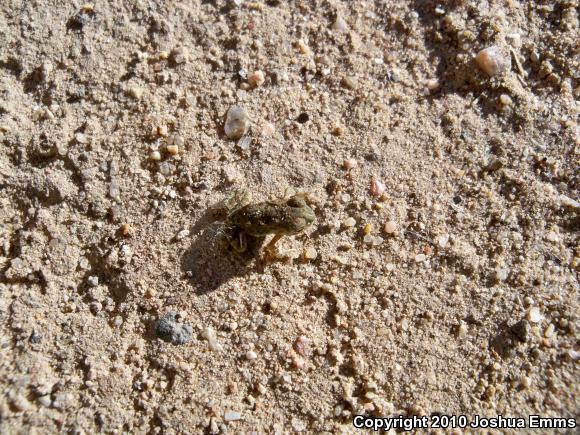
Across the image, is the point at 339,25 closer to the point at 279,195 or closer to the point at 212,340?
the point at 279,195

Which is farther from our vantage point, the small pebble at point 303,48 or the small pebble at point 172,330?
the small pebble at point 303,48

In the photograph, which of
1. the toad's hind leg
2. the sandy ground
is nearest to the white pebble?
the sandy ground

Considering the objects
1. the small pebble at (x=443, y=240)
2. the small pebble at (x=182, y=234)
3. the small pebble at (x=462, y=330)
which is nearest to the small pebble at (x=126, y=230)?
the small pebble at (x=182, y=234)

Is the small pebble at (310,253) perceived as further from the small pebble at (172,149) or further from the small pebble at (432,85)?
the small pebble at (432,85)

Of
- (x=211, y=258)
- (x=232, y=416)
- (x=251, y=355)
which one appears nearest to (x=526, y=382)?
(x=251, y=355)

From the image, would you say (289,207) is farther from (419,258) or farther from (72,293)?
(72,293)

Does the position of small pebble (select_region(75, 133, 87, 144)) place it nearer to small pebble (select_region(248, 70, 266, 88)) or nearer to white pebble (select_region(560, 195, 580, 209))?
small pebble (select_region(248, 70, 266, 88))

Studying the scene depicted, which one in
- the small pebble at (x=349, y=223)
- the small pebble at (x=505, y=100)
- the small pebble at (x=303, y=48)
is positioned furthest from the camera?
the small pebble at (x=303, y=48)
